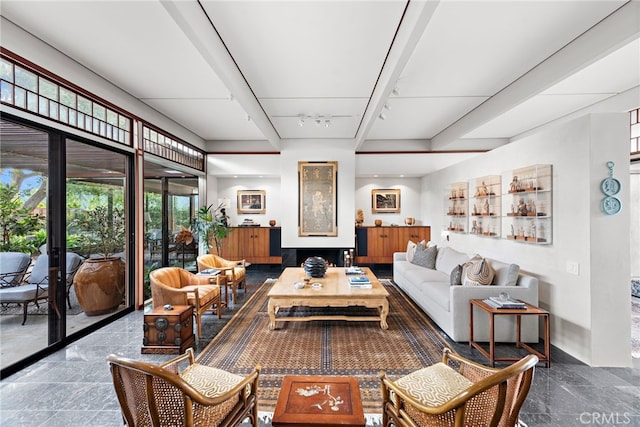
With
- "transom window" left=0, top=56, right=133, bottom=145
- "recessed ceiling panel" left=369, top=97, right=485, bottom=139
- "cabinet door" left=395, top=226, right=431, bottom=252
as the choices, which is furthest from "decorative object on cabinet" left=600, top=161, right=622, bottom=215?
"transom window" left=0, top=56, right=133, bottom=145

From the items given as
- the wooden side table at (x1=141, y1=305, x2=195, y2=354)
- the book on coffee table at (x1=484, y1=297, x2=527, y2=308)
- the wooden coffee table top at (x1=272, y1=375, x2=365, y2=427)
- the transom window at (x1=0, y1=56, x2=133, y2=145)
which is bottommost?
the wooden side table at (x1=141, y1=305, x2=195, y2=354)

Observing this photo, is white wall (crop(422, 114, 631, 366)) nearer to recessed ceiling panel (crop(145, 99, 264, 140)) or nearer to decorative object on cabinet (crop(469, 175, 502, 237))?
decorative object on cabinet (crop(469, 175, 502, 237))

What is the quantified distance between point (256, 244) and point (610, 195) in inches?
245

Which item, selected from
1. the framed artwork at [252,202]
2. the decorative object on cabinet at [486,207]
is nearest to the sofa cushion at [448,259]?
the decorative object on cabinet at [486,207]

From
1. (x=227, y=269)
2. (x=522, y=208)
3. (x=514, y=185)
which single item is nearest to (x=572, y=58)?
(x=514, y=185)

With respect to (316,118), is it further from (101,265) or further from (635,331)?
(635,331)

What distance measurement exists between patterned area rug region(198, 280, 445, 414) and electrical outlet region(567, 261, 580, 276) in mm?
1491

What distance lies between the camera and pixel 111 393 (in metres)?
2.21

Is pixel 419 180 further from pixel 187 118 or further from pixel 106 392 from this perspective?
pixel 106 392

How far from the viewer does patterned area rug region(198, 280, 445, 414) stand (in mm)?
2447

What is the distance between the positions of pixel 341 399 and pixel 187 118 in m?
4.91

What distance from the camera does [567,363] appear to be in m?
2.63

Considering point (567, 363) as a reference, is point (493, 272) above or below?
above

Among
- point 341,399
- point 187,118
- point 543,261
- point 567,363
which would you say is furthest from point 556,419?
point 187,118
